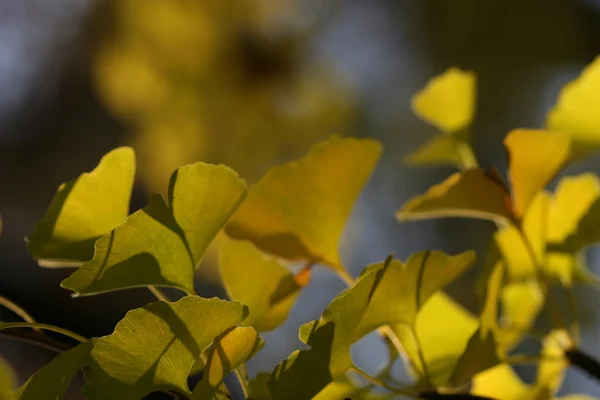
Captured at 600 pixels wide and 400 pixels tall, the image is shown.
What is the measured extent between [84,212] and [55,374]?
0.19 feet

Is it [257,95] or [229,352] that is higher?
[229,352]

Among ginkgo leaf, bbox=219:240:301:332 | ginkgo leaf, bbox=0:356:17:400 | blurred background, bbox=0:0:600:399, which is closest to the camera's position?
ginkgo leaf, bbox=0:356:17:400

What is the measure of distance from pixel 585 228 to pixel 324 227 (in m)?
0.10

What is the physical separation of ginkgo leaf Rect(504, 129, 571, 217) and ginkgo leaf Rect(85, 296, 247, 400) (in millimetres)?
125

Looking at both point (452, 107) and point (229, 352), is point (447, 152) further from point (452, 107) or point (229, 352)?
point (229, 352)

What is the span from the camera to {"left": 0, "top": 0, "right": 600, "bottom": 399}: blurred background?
3.64 ft

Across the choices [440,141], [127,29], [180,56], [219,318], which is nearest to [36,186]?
[127,29]

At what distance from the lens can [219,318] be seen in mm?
155

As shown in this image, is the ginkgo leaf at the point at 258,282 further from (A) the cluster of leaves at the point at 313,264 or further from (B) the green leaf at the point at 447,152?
Result: (B) the green leaf at the point at 447,152

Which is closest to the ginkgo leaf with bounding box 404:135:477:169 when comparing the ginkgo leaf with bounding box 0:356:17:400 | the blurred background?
the ginkgo leaf with bounding box 0:356:17:400

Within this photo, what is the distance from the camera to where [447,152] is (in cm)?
31

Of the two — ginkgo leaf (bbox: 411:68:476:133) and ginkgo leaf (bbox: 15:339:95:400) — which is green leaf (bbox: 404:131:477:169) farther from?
ginkgo leaf (bbox: 15:339:95:400)

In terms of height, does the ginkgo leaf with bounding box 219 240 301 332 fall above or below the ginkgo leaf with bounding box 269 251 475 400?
below

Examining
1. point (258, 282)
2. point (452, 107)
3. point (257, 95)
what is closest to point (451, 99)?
point (452, 107)
